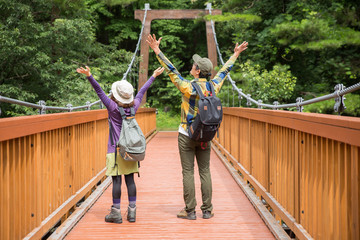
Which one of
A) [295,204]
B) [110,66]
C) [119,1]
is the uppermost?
[119,1]

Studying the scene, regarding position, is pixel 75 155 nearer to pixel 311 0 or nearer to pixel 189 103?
pixel 189 103

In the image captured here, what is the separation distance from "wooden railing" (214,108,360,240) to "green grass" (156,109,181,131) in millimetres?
17364

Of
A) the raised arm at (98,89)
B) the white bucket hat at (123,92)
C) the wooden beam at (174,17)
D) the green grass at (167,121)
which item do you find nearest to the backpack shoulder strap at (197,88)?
the white bucket hat at (123,92)

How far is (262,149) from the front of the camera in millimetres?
4441

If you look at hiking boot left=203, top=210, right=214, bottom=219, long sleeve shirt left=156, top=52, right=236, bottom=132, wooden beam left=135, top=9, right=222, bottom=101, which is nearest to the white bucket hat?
long sleeve shirt left=156, top=52, right=236, bottom=132

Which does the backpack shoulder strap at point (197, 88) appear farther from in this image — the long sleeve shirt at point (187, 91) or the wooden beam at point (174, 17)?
the wooden beam at point (174, 17)

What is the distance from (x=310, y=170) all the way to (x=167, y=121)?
2041 centimetres

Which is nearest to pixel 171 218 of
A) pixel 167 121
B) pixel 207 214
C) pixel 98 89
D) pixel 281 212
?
pixel 207 214

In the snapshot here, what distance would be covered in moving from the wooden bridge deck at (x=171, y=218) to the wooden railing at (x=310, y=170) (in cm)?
26

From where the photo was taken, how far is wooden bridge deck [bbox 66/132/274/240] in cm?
351

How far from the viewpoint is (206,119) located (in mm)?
3561

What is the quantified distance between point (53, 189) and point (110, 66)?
40.8ft

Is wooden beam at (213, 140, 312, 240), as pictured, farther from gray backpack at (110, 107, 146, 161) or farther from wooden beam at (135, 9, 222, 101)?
wooden beam at (135, 9, 222, 101)

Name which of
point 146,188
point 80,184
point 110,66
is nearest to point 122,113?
point 80,184
